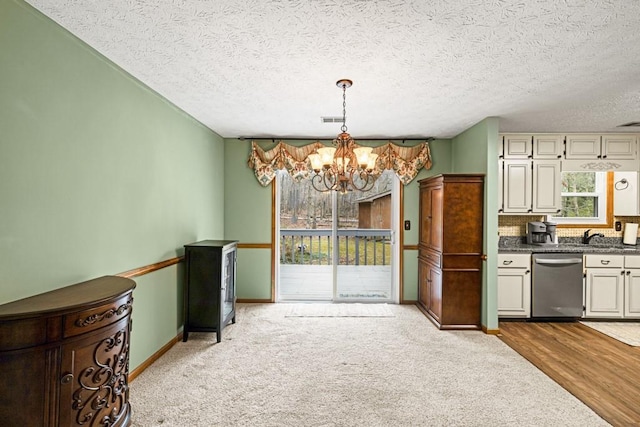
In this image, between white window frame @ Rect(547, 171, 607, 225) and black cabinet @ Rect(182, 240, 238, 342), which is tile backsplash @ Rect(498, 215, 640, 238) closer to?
white window frame @ Rect(547, 171, 607, 225)

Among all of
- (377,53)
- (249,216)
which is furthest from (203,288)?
(377,53)

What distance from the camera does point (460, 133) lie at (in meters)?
4.88

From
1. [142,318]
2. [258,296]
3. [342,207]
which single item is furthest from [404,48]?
[258,296]

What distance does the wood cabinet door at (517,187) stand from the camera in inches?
182

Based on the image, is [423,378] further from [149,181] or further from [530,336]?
[149,181]

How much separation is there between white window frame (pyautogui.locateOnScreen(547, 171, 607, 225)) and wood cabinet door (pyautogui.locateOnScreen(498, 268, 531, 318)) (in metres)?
1.12

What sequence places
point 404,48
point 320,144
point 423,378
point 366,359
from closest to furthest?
point 404,48 → point 423,378 → point 366,359 → point 320,144

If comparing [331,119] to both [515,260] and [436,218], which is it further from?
[515,260]

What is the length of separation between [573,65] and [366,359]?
2.92 m

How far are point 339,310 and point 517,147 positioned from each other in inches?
128

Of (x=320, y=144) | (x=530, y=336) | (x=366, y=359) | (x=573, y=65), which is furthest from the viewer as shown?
(x=320, y=144)

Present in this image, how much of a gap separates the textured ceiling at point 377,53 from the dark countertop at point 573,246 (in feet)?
5.36

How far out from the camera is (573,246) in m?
4.76

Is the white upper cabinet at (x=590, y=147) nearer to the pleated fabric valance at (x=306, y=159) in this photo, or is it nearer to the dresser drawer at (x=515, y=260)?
the dresser drawer at (x=515, y=260)
